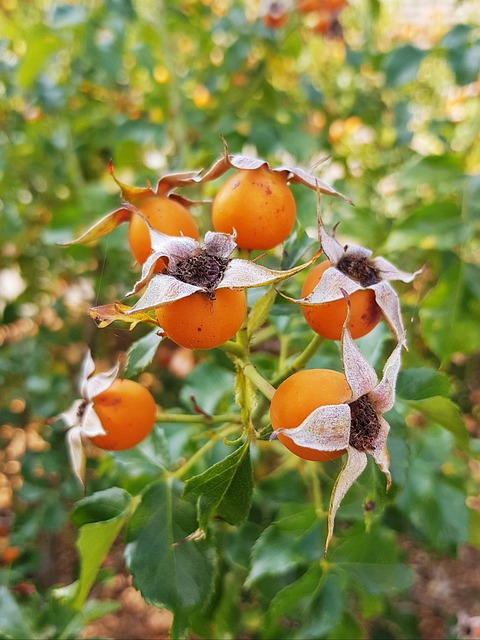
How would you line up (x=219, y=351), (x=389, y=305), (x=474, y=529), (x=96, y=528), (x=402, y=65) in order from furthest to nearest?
(x=402, y=65) < (x=474, y=529) < (x=219, y=351) < (x=96, y=528) < (x=389, y=305)

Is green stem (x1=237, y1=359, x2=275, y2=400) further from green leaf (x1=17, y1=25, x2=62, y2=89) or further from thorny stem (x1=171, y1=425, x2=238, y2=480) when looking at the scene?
green leaf (x1=17, y1=25, x2=62, y2=89)

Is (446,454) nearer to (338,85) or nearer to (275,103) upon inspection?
(275,103)

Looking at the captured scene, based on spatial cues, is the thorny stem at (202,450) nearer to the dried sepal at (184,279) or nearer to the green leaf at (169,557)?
the green leaf at (169,557)

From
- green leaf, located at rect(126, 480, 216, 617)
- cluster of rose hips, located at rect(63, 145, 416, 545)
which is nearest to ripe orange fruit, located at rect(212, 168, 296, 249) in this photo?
cluster of rose hips, located at rect(63, 145, 416, 545)

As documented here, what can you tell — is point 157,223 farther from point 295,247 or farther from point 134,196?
point 295,247

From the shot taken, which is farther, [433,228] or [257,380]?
[433,228]

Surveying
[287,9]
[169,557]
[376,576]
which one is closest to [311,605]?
[376,576]
